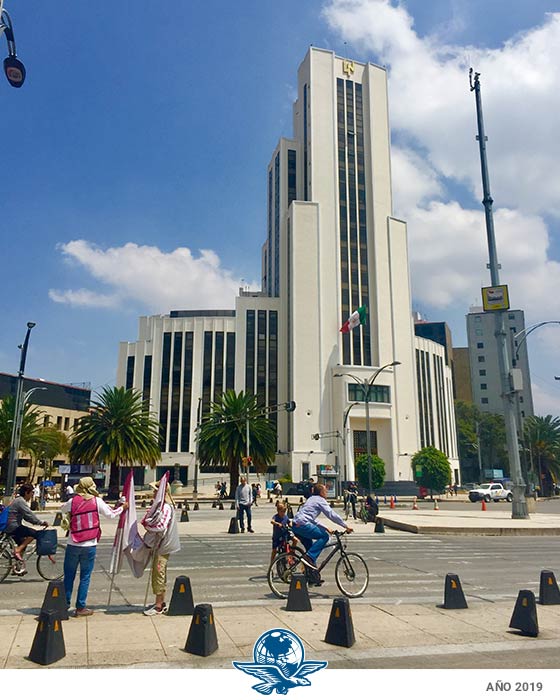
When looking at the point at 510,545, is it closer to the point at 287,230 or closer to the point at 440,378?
the point at 287,230

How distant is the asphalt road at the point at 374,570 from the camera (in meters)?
9.13

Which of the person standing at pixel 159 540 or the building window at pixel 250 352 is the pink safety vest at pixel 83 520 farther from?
the building window at pixel 250 352

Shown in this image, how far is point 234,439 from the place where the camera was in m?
52.0

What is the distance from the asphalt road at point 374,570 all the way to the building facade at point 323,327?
51.2 m

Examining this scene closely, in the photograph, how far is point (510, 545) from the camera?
17.7m

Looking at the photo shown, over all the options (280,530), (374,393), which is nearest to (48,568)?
(280,530)

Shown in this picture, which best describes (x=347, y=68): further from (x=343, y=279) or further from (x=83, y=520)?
(x=83, y=520)

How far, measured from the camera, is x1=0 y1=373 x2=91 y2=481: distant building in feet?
299

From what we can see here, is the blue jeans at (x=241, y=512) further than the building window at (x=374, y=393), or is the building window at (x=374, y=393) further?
the building window at (x=374, y=393)

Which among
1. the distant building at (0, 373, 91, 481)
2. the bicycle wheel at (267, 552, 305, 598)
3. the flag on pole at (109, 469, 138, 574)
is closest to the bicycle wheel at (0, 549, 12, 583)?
the flag on pole at (109, 469, 138, 574)

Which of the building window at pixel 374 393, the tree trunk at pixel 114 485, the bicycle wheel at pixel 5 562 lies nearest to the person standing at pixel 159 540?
the bicycle wheel at pixel 5 562

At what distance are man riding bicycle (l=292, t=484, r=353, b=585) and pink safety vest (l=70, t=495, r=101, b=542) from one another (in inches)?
130

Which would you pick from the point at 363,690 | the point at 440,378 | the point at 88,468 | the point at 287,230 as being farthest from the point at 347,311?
the point at 363,690

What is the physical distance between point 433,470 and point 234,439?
74.4ft
